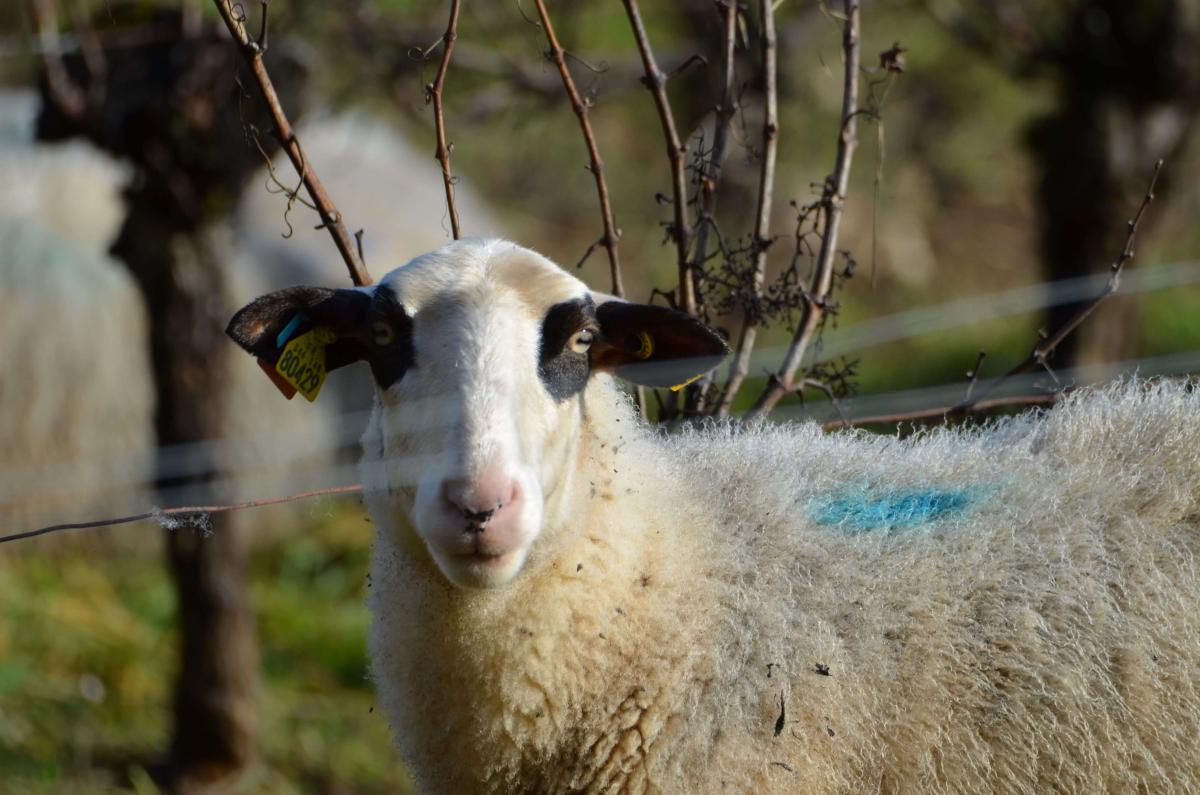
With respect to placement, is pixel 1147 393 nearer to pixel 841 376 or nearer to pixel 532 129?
pixel 841 376

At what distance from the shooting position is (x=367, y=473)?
2.44 metres

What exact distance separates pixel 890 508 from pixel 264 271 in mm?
6495

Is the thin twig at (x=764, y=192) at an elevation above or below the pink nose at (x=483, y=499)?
above

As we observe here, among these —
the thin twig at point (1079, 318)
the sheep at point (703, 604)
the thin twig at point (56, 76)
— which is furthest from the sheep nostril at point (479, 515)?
the thin twig at point (56, 76)

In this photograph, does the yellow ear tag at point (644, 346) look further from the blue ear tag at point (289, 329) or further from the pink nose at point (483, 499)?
the blue ear tag at point (289, 329)

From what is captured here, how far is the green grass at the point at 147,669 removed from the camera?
5.69m

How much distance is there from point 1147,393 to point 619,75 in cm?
529

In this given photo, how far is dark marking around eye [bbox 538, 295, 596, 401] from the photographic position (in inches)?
90.0

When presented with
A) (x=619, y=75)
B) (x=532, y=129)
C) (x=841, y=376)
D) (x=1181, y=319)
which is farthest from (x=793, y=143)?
(x=841, y=376)

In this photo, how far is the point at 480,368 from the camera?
Result: 7.13ft

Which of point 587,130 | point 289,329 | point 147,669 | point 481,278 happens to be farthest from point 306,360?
point 147,669

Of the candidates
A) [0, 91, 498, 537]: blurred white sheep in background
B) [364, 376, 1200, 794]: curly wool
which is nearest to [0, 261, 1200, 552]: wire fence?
[0, 91, 498, 537]: blurred white sheep in background

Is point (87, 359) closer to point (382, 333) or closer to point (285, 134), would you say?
point (285, 134)

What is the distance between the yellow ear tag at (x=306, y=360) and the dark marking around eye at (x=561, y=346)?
407 mm
